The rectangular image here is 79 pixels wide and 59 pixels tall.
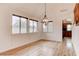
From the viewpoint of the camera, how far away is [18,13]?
23.1ft

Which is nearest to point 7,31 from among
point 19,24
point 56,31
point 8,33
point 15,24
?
point 8,33

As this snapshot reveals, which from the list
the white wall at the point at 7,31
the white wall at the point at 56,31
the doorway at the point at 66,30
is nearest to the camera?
the white wall at the point at 7,31

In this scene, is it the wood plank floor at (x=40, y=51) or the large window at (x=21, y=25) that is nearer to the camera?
the wood plank floor at (x=40, y=51)

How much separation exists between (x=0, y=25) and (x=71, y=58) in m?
4.26

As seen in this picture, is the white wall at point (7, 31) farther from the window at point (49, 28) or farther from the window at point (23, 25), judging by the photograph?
the window at point (49, 28)

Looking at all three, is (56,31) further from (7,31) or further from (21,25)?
(7,31)

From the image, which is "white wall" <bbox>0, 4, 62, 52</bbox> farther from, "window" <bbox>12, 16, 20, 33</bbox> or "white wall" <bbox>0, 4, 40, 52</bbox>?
"window" <bbox>12, 16, 20, 33</bbox>

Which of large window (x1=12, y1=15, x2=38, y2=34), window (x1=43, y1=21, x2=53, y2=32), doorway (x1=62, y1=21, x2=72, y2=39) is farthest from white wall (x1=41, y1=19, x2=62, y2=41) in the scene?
doorway (x1=62, y1=21, x2=72, y2=39)

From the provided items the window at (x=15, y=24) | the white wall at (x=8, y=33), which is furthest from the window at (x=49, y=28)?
the window at (x=15, y=24)

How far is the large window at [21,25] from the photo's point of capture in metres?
6.82

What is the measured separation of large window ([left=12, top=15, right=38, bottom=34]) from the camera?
269 inches

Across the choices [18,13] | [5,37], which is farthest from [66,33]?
[5,37]

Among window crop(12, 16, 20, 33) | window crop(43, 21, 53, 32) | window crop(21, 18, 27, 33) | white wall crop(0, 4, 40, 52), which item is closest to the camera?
white wall crop(0, 4, 40, 52)

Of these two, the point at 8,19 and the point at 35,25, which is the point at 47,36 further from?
the point at 8,19
